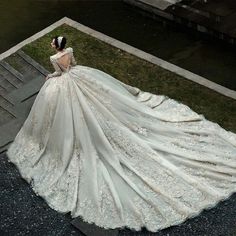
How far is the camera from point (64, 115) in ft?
22.2

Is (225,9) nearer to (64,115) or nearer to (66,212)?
(64,115)

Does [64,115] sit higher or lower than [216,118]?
higher

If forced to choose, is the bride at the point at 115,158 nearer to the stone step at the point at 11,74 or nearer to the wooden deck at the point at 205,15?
the stone step at the point at 11,74

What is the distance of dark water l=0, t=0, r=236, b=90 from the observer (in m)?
9.41

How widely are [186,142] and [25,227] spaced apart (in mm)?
2112

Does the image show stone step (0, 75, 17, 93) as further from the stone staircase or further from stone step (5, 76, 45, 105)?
stone step (5, 76, 45, 105)

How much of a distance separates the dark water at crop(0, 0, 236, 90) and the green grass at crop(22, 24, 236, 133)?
1.98ft

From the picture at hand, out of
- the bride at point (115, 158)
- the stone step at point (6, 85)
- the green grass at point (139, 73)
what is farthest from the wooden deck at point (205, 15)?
the stone step at point (6, 85)

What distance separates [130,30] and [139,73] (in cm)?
173

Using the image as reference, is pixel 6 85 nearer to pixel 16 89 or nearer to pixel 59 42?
pixel 16 89

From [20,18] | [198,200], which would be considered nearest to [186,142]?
[198,200]

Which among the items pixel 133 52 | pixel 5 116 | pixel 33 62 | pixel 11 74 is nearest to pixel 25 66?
pixel 33 62

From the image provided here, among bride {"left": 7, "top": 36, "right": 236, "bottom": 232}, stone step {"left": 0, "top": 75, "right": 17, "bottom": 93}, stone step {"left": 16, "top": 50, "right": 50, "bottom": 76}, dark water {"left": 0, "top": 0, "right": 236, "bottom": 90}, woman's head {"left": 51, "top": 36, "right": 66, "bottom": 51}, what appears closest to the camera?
bride {"left": 7, "top": 36, "right": 236, "bottom": 232}

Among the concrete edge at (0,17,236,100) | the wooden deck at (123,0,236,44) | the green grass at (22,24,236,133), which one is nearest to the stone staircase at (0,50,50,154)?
the green grass at (22,24,236,133)
